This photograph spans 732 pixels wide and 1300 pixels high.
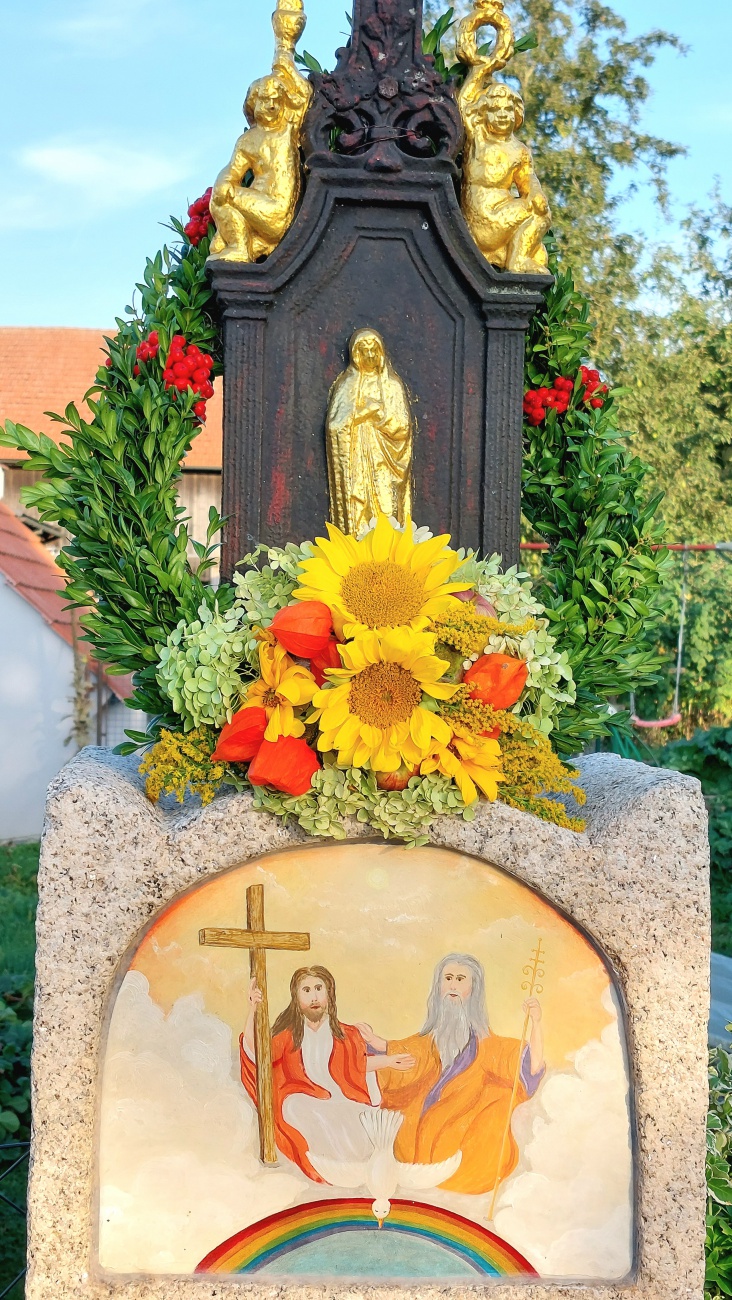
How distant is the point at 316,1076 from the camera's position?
245 cm

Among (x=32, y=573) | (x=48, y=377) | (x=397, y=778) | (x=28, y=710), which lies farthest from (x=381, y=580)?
(x=48, y=377)

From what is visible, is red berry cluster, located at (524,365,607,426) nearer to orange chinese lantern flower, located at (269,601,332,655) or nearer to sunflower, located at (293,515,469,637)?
sunflower, located at (293,515,469,637)

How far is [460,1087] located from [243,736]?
89 cm

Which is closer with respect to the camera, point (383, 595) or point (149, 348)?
point (383, 595)

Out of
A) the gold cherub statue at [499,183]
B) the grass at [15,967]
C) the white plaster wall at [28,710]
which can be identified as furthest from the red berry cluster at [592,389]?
the white plaster wall at [28,710]

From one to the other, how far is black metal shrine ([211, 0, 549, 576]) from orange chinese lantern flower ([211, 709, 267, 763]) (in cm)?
69

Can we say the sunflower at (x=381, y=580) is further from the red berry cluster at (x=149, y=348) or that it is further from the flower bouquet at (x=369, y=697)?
the red berry cluster at (x=149, y=348)

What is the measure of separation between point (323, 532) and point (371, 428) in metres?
0.31

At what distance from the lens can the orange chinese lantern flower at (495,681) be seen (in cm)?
242

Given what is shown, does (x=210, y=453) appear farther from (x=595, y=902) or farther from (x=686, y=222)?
(x=595, y=902)

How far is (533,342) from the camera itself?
10.4 ft

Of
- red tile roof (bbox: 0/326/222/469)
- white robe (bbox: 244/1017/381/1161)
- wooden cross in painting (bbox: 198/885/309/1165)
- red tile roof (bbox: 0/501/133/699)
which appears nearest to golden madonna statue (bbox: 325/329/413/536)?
wooden cross in painting (bbox: 198/885/309/1165)

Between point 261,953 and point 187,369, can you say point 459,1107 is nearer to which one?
point 261,953

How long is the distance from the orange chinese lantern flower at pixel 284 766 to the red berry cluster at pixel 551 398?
1.28 metres
